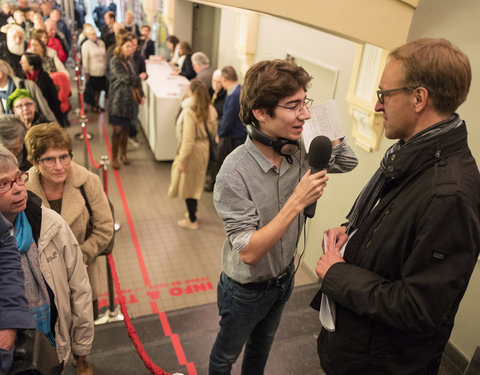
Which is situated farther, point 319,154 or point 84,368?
point 84,368

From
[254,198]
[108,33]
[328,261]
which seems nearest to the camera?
[328,261]

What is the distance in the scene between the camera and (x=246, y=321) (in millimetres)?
2086

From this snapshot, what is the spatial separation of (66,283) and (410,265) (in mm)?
1652

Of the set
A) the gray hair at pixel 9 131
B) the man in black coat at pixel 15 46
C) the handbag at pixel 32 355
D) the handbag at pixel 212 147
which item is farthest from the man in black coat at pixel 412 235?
the man in black coat at pixel 15 46

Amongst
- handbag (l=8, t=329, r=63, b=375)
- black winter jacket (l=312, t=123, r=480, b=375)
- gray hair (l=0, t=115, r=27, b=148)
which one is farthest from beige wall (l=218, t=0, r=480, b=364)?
handbag (l=8, t=329, r=63, b=375)

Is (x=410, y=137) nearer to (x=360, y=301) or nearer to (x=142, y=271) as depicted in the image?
(x=360, y=301)

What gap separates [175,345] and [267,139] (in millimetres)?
2062

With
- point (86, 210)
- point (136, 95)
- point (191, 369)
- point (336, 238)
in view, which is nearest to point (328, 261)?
point (336, 238)

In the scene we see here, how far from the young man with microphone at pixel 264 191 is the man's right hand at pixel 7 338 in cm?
92

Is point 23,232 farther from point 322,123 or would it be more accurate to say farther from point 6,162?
point 322,123

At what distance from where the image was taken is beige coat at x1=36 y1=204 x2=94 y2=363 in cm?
192

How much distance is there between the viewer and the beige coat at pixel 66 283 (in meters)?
1.92

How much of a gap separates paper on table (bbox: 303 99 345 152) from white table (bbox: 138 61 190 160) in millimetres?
4694

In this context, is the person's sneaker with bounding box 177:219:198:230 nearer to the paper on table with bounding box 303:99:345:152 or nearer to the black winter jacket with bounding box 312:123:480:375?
the paper on table with bounding box 303:99:345:152
